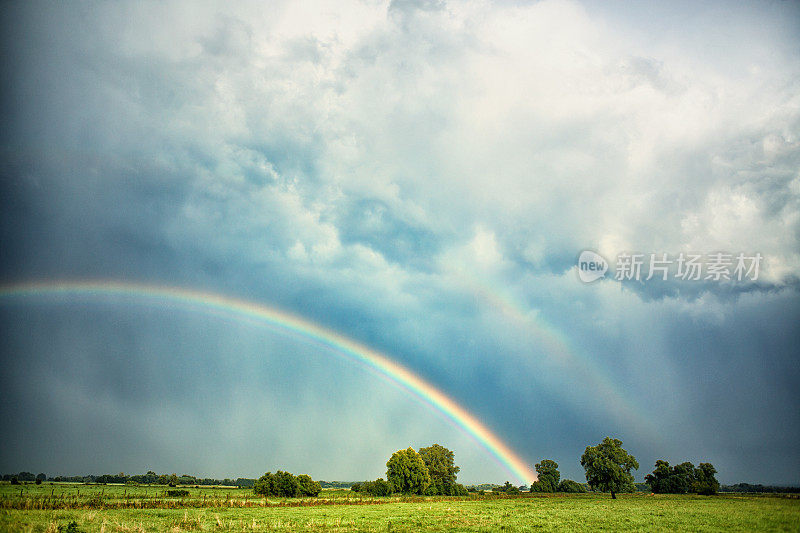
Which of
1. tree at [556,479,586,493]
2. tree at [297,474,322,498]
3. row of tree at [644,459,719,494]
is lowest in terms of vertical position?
tree at [556,479,586,493]

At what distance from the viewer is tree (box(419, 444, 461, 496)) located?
11468cm

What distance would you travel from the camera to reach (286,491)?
86188 mm

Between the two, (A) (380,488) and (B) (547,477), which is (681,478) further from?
(A) (380,488)

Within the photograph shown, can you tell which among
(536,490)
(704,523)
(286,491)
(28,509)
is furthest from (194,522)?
(536,490)

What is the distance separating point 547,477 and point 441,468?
50.8 metres

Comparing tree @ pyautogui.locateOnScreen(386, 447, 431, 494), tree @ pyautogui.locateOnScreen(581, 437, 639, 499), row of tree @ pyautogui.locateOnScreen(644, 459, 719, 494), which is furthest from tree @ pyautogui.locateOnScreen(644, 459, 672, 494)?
tree @ pyautogui.locateOnScreen(386, 447, 431, 494)

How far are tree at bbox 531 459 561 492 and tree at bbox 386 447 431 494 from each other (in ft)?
206

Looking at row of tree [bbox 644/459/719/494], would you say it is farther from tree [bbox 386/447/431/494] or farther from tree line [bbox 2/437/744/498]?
tree [bbox 386/447/431/494]

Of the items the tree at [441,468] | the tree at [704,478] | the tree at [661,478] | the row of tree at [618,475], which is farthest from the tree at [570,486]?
the tree at [441,468]

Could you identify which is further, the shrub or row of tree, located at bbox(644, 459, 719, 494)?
row of tree, located at bbox(644, 459, 719, 494)

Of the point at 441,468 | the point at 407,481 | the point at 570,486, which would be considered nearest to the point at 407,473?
the point at 407,481

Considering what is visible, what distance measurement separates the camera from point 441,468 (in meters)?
120

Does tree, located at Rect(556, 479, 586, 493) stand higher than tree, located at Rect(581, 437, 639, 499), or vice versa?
tree, located at Rect(581, 437, 639, 499)

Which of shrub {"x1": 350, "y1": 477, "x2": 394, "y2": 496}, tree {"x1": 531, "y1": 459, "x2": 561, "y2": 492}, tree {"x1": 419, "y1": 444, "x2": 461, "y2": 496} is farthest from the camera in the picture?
tree {"x1": 531, "y1": 459, "x2": 561, "y2": 492}
